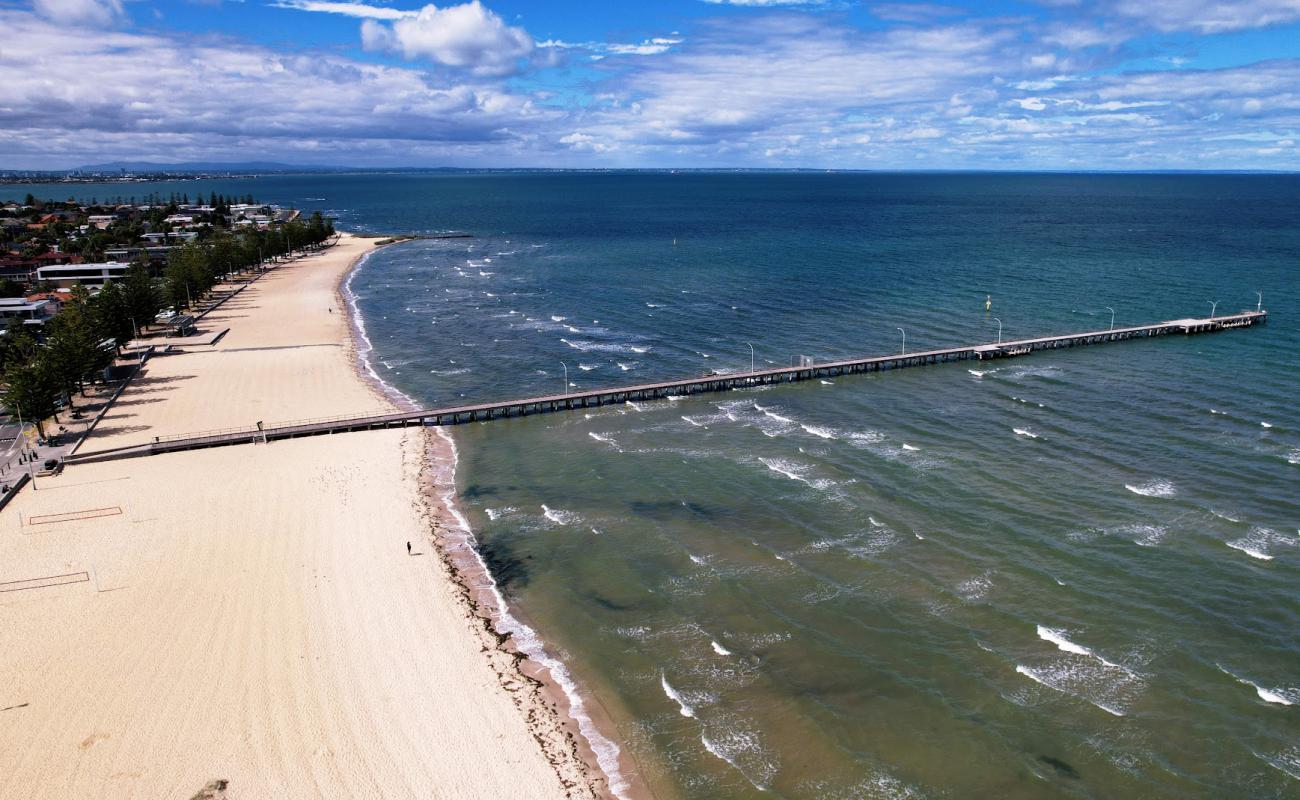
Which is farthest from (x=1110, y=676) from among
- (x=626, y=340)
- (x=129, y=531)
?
(x=626, y=340)

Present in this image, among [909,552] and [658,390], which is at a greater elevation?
[658,390]

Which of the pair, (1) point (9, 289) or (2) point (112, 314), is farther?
(1) point (9, 289)

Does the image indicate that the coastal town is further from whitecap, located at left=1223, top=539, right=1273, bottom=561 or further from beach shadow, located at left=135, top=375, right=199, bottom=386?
whitecap, located at left=1223, top=539, right=1273, bottom=561

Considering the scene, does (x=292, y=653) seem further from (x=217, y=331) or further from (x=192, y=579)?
(x=217, y=331)

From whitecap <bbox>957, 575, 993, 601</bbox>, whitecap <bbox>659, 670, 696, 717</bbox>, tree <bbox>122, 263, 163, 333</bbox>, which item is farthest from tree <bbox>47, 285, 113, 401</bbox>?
whitecap <bbox>957, 575, 993, 601</bbox>

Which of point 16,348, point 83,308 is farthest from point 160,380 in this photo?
point 83,308

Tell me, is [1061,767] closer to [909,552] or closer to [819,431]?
[909,552]

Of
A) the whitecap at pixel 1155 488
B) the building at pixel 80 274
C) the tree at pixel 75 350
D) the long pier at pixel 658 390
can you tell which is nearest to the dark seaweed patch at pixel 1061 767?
the whitecap at pixel 1155 488
